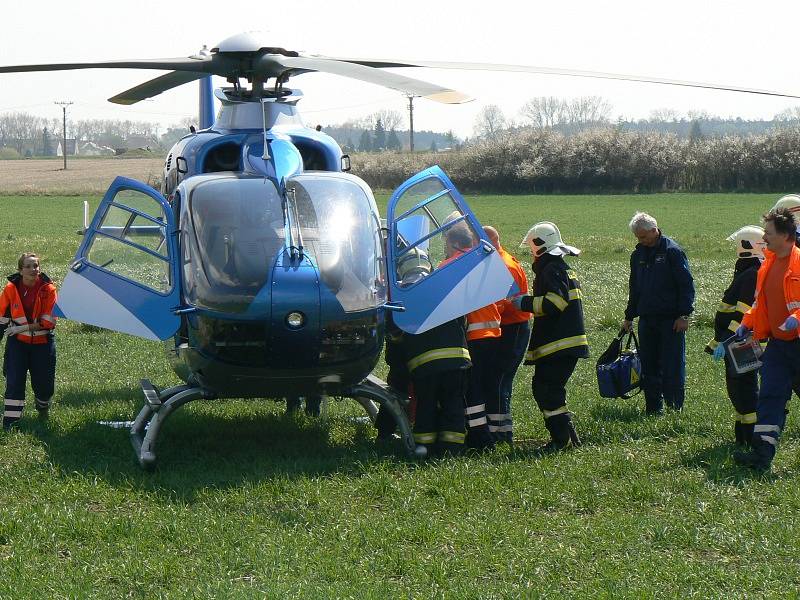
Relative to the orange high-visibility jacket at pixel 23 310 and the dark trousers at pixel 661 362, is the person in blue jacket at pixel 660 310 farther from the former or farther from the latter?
the orange high-visibility jacket at pixel 23 310

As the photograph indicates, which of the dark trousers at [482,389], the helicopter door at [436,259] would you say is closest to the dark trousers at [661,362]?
the dark trousers at [482,389]

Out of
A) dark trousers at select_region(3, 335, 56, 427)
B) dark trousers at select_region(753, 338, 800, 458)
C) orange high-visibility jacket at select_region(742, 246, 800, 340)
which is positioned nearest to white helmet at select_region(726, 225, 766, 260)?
orange high-visibility jacket at select_region(742, 246, 800, 340)

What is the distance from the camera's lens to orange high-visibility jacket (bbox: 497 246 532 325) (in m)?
8.76

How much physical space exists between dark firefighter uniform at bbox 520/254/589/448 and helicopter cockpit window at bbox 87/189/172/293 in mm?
2943

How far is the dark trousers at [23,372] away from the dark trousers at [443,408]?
362 centimetres

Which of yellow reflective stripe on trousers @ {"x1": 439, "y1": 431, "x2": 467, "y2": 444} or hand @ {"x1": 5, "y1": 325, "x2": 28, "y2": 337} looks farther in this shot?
hand @ {"x1": 5, "y1": 325, "x2": 28, "y2": 337}

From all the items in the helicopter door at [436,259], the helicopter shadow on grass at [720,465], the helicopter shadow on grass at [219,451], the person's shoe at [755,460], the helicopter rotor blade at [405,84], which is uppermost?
the helicopter rotor blade at [405,84]

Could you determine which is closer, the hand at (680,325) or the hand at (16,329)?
the hand at (16,329)

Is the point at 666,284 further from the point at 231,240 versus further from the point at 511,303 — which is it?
the point at 231,240

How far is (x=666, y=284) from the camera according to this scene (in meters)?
9.77

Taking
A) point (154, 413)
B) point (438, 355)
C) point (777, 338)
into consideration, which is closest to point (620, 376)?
point (777, 338)

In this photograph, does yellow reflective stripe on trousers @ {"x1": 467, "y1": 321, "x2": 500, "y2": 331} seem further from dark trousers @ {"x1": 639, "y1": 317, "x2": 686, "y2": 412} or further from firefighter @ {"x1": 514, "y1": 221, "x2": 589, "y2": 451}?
dark trousers @ {"x1": 639, "y1": 317, "x2": 686, "y2": 412}

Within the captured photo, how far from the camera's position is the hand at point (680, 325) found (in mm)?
9671

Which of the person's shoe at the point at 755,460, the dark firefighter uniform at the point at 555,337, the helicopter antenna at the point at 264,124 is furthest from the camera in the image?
the helicopter antenna at the point at 264,124
